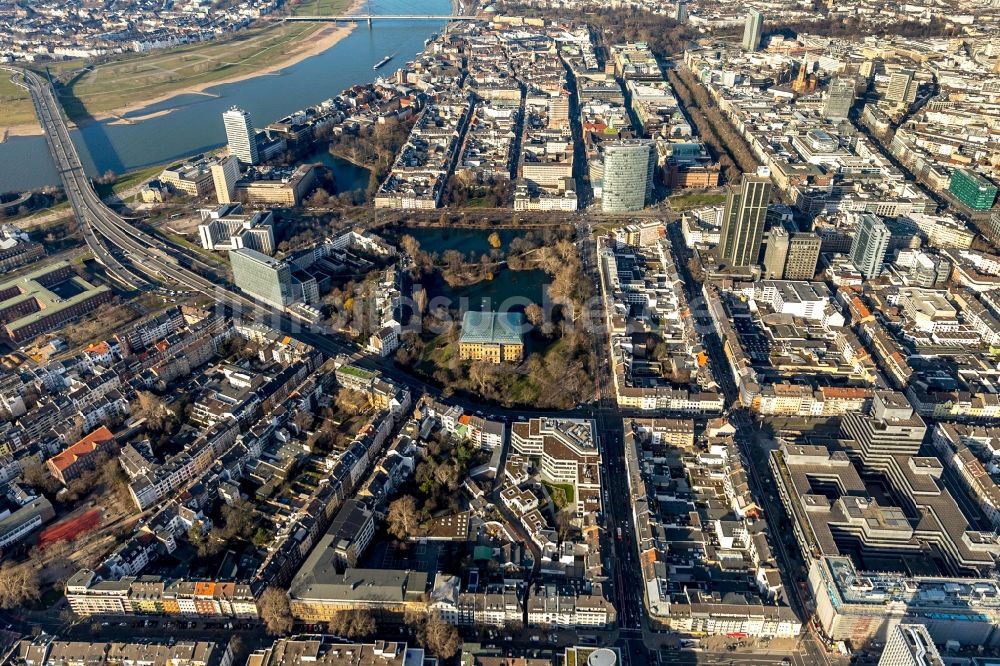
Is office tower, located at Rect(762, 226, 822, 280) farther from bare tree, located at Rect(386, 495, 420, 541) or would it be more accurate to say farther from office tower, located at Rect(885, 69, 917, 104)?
office tower, located at Rect(885, 69, 917, 104)

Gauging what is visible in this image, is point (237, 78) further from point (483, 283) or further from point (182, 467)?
point (182, 467)

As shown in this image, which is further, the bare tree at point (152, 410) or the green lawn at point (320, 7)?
the green lawn at point (320, 7)

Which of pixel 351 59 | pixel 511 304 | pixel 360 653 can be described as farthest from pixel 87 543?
pixel 351 59

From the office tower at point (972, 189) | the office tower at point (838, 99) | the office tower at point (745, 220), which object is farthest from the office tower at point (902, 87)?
the office tower at point (745, 220)

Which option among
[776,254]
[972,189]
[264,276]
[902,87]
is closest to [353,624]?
[264,276]

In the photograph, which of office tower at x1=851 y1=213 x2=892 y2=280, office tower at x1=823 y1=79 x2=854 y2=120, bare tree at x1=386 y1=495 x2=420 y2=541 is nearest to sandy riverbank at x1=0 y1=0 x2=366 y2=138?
bare tree at x1=386 y1=495 x2=420 y2=541

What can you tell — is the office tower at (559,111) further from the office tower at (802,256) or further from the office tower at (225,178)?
the office tower at (802,256)

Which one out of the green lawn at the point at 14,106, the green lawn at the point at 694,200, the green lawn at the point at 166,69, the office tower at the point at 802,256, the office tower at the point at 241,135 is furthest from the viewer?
the green lawn at the point at 166,69
